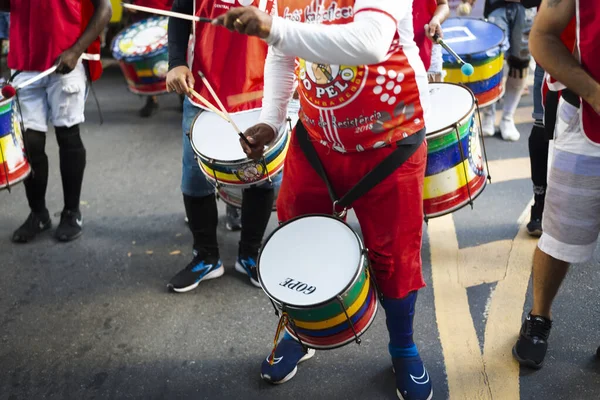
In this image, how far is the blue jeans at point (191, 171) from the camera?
331cm

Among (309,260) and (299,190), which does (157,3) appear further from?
(309,260)

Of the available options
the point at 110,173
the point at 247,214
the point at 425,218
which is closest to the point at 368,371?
the point at 425,218

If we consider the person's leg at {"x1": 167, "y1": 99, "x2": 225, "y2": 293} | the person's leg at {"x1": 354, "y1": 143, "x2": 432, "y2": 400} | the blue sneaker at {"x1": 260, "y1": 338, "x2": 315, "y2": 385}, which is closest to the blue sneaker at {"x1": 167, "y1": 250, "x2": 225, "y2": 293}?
the person's leg at {"x1": 167, "y1": 99, "x2": 225, "y2": 293}

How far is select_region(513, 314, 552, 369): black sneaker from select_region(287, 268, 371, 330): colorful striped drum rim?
3.09ft

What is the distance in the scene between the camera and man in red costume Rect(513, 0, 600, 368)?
2232 mm

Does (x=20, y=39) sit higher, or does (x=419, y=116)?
(x=419, y=116)

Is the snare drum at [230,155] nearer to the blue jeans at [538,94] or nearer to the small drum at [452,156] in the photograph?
the small drum at [452,156]

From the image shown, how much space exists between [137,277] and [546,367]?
2.18 metres

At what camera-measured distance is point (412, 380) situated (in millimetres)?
2641

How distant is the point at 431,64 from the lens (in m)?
4.04

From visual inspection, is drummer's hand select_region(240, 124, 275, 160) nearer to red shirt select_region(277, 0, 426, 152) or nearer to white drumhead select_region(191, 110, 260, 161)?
red shirt select_region(277, 0, 426, 152)

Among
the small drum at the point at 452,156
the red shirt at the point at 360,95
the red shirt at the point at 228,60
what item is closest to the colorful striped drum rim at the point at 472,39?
the small drum at the point at 452,156

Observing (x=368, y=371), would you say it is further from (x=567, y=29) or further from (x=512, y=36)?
(x=512, y=36)

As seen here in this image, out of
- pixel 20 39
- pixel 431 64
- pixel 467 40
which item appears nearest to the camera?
pixel 20 39
